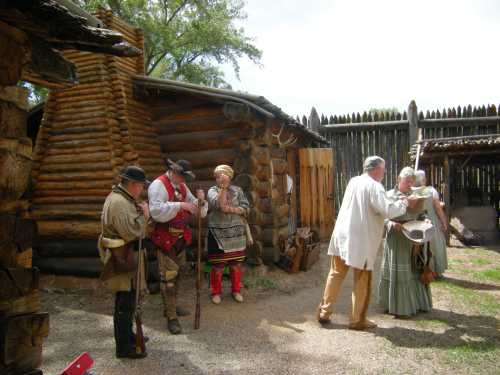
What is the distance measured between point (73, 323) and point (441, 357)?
4371 mm

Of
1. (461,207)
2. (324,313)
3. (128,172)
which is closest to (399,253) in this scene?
(324,313)

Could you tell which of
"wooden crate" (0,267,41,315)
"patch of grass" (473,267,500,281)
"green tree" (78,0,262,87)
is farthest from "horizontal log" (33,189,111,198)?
"green tree" (78,0,262,87)

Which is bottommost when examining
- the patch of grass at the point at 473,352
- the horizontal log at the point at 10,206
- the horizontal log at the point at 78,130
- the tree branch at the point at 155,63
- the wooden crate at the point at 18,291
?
the patch of grass at the point at 473,352

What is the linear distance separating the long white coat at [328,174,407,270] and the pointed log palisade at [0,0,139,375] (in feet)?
10.2

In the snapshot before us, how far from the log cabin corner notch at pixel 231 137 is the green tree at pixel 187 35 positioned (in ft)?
37.8

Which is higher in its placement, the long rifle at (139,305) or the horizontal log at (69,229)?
the horizontal log at (69,229)

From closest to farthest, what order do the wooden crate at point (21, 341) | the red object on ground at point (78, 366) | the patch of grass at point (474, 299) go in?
the wooden crate at point (21, 341), the red object on ground at point (78, 366), the patch of grass at point (474, 299)

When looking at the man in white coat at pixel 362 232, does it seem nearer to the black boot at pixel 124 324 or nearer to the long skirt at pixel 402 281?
the long skirt at pixel 402 281

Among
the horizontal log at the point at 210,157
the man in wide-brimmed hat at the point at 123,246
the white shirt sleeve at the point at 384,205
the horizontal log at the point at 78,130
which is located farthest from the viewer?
the horizontal log at the point at 210,157

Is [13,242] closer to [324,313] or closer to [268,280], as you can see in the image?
[324,313]

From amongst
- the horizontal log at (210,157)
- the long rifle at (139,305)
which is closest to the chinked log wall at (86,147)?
the horizontal log at (210,157)

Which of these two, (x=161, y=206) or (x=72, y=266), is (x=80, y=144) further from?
(x=161, y=206)

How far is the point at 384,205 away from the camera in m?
4.56

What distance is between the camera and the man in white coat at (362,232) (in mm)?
4637
